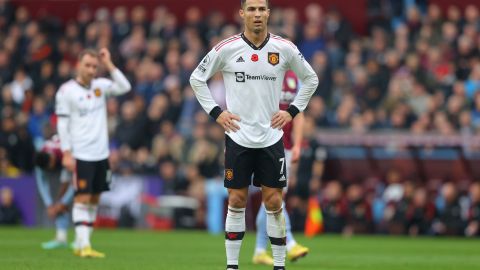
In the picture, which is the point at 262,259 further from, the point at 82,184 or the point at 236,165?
the point at 236,165

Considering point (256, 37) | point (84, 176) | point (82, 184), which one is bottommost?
point (82, 184)

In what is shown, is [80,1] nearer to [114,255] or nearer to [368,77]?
[368,77]

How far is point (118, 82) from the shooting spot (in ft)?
49.0

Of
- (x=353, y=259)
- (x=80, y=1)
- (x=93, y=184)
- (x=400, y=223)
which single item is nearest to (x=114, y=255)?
(x=93, y=184)

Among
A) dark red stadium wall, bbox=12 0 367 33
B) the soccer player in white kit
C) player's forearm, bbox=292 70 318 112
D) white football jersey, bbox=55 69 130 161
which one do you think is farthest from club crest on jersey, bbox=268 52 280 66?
dark red stadium wall, bbox=12 0 367 33

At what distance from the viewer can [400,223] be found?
869 inches

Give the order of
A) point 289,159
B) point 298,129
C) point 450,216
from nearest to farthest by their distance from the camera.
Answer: point 298,129, point 289,159, point 450,216

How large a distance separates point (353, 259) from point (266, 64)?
4.97 m

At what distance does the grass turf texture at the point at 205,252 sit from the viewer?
1318 centimetres

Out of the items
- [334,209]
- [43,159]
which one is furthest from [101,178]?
[334,209]

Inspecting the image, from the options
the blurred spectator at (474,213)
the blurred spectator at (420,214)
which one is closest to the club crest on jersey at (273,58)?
the blurred spectator at (474,213)

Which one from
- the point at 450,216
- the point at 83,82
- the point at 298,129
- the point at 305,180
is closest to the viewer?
the point at 298,129

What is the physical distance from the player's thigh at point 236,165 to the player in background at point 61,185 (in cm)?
644

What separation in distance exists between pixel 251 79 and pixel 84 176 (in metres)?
4.56
